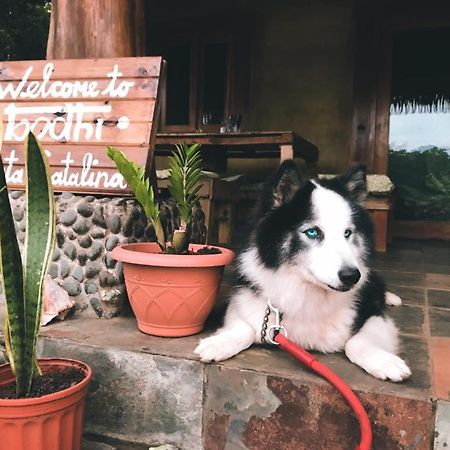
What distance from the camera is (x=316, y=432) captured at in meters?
1.42

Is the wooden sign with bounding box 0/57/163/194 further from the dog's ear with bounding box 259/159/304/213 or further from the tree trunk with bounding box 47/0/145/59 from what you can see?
the dog's ear with bounding box 259/159/304/213

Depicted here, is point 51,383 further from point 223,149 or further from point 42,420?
point 223,149

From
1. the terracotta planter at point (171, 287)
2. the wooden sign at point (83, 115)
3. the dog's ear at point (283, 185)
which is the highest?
the wooden sign at point (83, 115)

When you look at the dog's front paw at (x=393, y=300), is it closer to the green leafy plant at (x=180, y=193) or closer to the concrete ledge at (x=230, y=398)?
the concrete ledge at (x=230, y=398)

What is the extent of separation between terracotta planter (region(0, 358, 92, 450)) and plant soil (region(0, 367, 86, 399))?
0.21 ft

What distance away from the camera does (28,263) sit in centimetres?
132

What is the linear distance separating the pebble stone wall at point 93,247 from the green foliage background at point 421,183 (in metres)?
3.84

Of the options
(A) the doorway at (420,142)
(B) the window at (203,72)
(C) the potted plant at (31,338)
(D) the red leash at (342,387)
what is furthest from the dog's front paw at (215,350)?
(B) the window at (203,72)

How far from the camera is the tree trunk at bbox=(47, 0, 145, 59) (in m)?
2.26

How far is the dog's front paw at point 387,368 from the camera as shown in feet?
4.46

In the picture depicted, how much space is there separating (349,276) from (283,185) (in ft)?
1.37

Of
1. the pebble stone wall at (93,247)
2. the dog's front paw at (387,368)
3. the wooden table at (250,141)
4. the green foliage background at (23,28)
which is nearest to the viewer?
the dog's front paw at (387,368)

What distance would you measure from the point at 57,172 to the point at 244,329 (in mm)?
1224

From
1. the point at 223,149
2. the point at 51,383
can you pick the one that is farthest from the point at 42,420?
the point at 223,149
